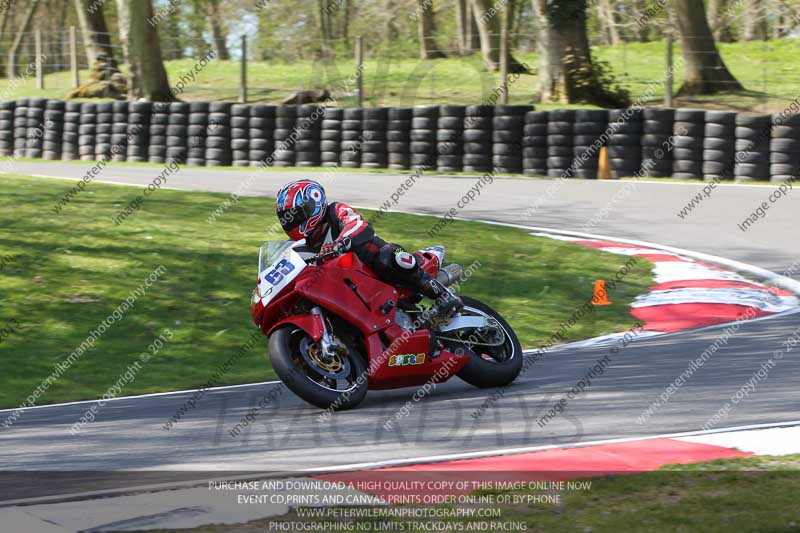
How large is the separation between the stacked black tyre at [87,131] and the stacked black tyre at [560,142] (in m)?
10.2

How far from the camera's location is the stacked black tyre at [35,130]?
24828 mm

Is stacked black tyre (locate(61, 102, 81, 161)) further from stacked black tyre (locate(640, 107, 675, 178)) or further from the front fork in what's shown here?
the front fork

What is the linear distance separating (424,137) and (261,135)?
3.63 m

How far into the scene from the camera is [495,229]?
1516cm

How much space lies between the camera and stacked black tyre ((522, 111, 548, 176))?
19391 millimetres

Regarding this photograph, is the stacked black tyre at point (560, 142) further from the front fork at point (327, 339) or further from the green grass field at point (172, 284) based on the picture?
the front fork at point (327, 339)

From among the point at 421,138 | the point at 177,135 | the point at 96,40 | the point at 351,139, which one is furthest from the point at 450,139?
the point at 96,40

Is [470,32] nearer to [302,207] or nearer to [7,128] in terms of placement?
[7,128]

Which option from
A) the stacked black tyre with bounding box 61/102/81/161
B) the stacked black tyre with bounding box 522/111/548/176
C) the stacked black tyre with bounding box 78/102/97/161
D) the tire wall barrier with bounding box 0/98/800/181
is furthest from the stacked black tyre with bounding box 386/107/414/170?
the stacked black tyre with bounding box 61/102/81/161

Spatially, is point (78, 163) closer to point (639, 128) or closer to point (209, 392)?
point (639, 128)

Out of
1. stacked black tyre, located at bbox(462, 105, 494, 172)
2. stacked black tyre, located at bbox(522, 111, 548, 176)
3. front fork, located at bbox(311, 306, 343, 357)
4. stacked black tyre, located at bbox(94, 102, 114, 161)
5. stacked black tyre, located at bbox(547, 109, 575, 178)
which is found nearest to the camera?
front fork, located at bbox(311, 306, 343, 357)

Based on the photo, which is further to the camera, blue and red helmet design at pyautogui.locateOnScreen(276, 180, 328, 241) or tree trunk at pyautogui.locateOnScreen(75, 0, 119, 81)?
tree trunk at pyautogui.locateOnScreen(75, 0, 119, 81)

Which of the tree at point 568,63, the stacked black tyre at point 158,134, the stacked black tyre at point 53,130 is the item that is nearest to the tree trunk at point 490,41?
the tree at point 568,63

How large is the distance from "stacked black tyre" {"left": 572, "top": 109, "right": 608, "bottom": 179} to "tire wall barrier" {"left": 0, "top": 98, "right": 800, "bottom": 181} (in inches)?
0.7
